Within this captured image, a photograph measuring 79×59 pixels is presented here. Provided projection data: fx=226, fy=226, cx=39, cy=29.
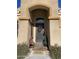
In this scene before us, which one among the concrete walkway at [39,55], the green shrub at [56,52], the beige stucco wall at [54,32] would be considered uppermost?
the beige stucco wall at [54,32]

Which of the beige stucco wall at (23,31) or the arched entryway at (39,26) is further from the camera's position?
the arched entryway at (39,26)

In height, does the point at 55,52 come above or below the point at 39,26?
below

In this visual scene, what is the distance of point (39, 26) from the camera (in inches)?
565

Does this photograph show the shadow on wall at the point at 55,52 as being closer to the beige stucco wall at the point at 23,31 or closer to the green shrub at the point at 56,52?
the green shrub at the point at 56,52

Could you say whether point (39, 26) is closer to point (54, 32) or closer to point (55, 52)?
point (54, 32)

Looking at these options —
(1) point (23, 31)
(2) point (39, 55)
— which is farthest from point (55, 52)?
(1) point (23, 31)

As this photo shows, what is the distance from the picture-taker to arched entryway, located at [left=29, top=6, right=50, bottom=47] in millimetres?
11844

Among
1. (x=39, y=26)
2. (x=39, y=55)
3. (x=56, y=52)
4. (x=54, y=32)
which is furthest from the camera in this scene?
(x=39, y=26)

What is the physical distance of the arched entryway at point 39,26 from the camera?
11.8 meters

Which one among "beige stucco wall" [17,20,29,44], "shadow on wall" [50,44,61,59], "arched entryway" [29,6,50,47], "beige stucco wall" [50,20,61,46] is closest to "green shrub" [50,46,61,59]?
"shadow on wall" [50,44,61,59]

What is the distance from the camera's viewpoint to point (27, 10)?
1033cm

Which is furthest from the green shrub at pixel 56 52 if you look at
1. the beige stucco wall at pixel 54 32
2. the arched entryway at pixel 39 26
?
the arched entryway at pixel 39 26

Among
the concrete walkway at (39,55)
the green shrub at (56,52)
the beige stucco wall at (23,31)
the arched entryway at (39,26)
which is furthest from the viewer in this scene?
the arched entryway at (39,26)
